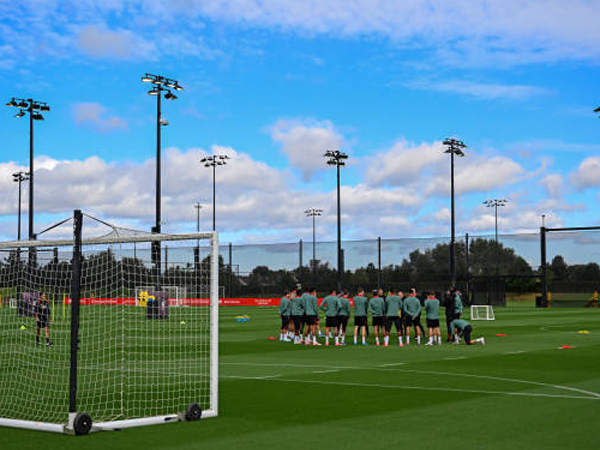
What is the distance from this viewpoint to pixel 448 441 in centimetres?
980

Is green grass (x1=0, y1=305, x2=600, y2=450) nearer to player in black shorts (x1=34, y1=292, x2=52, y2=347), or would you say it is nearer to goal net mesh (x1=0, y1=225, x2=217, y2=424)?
goal net mesh (x1=0, y1=225, x2=217, y2=424)

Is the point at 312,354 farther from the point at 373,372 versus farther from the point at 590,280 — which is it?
the point at 590,280

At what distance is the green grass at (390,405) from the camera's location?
9.93 m

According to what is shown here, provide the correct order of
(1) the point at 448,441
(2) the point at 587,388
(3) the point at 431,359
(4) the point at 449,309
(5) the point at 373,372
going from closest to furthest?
1. (1) the point at 448,441
2. (2) the point at 587,388
3. (5) the point at 373,372
4. (3) the point at 431,359
5. (4) the point at 449,309

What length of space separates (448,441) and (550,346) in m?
17.2

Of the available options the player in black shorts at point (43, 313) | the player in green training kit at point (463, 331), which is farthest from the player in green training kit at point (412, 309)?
the player in black shorts at point (43, 313)

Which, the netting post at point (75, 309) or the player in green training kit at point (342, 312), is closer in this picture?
the netting post at point (75, 309)

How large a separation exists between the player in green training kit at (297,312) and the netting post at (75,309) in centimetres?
1625

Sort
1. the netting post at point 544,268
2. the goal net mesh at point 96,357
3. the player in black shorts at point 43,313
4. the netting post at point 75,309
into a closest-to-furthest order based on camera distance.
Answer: the netting post at point 75,309, the goal net mesh at point 96,357, the player in black shorts at point 43,313, the netting post at point 544,268

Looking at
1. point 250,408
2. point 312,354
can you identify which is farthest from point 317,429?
point 312,354

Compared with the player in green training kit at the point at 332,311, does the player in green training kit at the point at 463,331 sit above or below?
below

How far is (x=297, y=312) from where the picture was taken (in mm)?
27109

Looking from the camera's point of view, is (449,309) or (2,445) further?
(449,309)

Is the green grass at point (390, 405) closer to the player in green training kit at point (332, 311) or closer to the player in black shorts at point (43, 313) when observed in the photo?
the player in green training kit at point (332, 311)
